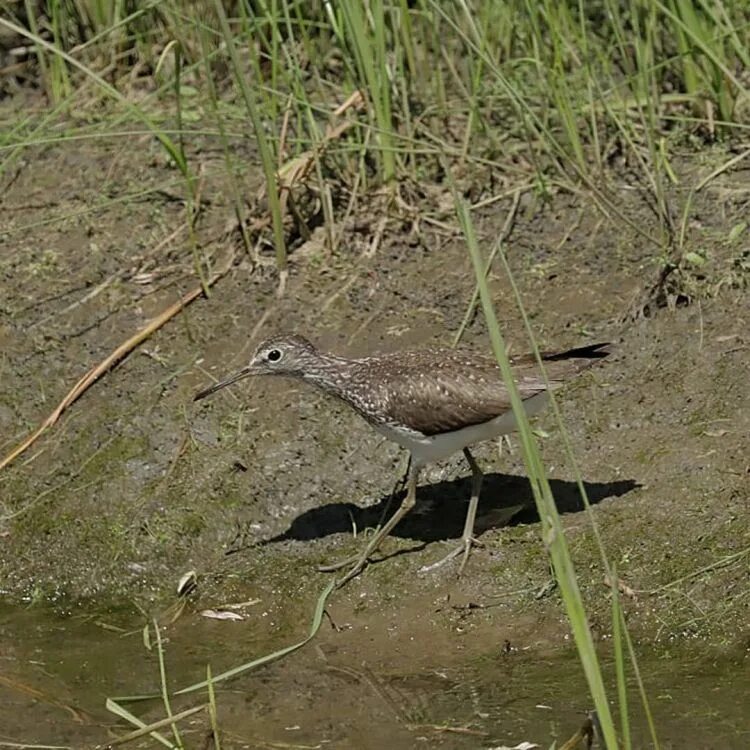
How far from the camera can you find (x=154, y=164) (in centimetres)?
980

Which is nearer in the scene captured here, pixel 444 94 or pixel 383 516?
pixel 383 516

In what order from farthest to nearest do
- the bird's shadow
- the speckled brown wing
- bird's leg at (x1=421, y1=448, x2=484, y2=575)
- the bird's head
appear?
the bird's head < the bird's shadow < bird's leg at (x1=421, y1=448, x2=484, y2=575) < the speckled brown wing

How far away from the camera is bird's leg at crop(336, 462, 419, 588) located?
718 centimetres

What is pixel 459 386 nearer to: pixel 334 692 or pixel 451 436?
pixel 451 436

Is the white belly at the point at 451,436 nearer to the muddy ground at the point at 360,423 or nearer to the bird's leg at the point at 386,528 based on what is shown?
the bird's leg at the point at 386,528

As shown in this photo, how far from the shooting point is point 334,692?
642 cm

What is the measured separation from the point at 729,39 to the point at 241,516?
3.80 metres

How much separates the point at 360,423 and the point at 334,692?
74.1 inches

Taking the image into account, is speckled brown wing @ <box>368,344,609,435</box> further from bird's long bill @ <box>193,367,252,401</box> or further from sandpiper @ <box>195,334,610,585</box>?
bird's long bill @ <box>193,367,252,401</box>

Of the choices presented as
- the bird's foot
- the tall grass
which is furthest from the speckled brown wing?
the tall grass

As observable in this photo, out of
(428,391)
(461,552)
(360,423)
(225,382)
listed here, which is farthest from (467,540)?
(225,382)

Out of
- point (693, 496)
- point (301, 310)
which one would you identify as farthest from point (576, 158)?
point (693, 496)

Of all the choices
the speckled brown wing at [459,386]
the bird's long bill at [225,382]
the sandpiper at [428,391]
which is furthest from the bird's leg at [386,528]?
the bird's long bill at [225,382]

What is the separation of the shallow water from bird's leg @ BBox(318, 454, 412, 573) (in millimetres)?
385
